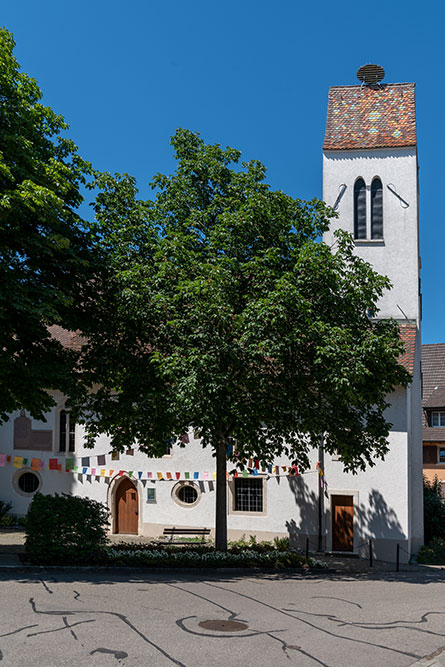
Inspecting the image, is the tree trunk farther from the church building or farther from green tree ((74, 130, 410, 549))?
the church building

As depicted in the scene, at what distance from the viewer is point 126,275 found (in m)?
19.0

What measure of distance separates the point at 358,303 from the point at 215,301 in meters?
4.25

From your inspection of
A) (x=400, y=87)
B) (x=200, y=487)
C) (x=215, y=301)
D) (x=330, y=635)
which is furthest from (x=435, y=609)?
(x=400, y=87)

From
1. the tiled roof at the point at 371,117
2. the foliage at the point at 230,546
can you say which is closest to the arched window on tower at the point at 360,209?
the tiled roof at the point at 371,117

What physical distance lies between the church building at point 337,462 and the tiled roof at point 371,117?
48 mm

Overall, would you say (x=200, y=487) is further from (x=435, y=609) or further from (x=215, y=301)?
(x=435, y=609)

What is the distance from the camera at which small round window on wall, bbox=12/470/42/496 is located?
96.5 feet

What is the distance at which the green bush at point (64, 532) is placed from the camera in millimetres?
17906

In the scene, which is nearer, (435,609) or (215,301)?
(435,609)

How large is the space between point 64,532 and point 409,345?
602 inches

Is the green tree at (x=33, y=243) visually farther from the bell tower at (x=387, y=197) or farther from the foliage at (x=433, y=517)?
the foliage at (x=433, y=517)

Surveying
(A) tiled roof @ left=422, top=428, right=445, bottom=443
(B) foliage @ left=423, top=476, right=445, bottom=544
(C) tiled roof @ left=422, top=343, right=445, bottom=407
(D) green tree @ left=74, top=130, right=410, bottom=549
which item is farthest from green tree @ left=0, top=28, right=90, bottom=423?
(C) tiled roof @ left=422, top=343, right=445, bottom=407

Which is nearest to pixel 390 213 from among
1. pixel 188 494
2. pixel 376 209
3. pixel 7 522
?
pixel 376 209

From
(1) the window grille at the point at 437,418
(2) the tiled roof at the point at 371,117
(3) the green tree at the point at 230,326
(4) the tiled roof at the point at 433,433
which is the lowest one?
(4) the tiled roof at the point at 433,433
